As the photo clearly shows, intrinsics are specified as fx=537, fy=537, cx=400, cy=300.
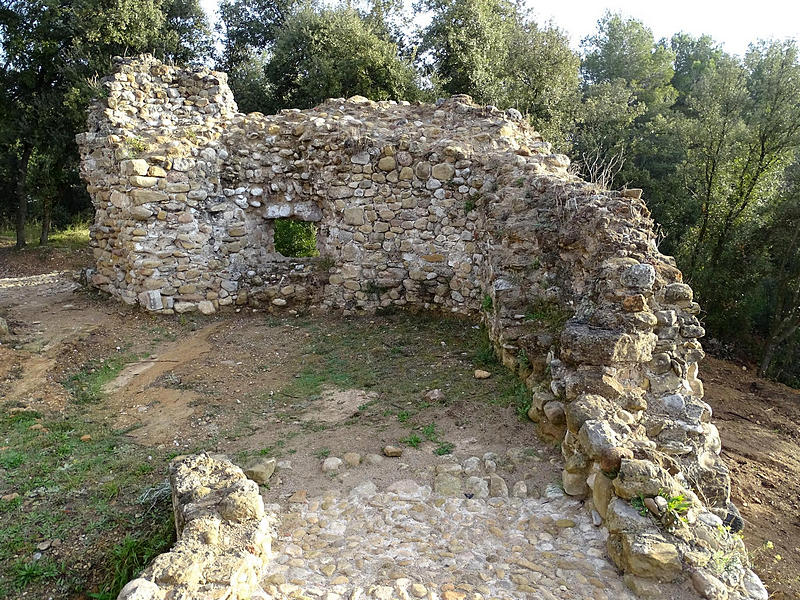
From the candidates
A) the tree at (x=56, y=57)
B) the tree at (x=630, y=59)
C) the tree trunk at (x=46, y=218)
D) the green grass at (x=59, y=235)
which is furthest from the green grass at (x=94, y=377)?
the tree at (x=630, y=59)

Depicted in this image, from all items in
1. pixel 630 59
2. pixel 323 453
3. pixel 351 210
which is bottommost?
pixel 323 453

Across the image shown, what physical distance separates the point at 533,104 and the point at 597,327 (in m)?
12.8

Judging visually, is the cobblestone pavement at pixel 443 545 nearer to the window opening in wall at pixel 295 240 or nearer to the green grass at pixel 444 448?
the green grass at pixel 444 448

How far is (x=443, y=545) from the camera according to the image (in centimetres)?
376

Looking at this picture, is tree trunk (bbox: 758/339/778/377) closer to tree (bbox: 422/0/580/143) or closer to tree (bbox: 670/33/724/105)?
tree (bbox: 422/0/580/143)

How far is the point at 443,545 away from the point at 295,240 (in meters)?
11.7

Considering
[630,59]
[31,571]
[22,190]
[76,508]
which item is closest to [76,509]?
[76,508]

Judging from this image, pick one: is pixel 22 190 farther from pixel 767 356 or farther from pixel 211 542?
pixel 767 356

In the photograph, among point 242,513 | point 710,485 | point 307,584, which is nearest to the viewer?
point 307,584

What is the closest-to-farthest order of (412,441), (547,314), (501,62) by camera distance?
1. (412,441)
2. (547,314)
3. (501,62)

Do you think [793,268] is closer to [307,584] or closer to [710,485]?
[710,485]

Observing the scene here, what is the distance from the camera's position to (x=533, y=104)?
1603cm

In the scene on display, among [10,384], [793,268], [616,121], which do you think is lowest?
[10,384]

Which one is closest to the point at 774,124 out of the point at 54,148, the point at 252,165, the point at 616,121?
the point at 616,121
